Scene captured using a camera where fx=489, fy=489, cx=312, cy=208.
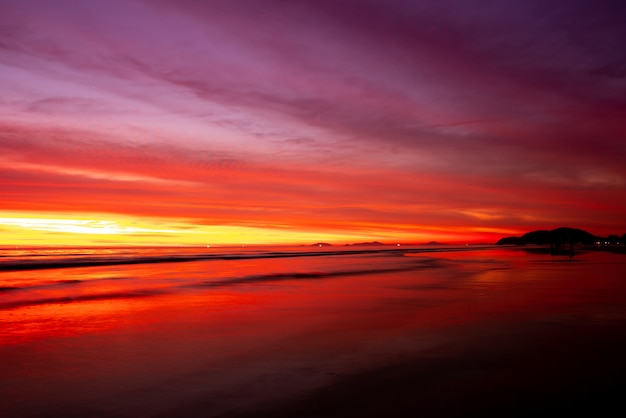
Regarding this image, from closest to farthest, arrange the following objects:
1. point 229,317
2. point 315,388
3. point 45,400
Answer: point 45,400, point 315,388, point 229,317

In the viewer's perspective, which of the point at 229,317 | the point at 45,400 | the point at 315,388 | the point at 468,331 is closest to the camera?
the point at 45,400

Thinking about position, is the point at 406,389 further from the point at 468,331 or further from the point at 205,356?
the point at 468,331

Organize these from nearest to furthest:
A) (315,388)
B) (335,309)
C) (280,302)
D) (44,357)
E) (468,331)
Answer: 1. (315,388)
2. (44,357)
3. (468,331)
4. (335,309)
5. (280,302)

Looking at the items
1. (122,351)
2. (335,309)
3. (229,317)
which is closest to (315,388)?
(122,351)

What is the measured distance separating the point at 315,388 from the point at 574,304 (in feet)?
37.7

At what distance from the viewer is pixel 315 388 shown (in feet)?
22.6

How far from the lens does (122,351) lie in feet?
30.6

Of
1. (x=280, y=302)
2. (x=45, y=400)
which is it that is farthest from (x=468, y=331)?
(x=45, y=400)

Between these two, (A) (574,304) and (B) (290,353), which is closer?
(B) (290,353)

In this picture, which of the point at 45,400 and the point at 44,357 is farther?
the point at 44,357

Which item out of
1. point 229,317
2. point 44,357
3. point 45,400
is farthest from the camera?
point 229,317

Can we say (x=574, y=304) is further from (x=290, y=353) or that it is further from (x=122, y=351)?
(x=122, y=351)

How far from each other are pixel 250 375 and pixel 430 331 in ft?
16.9

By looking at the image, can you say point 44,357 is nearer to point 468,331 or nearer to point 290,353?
point 290,353
